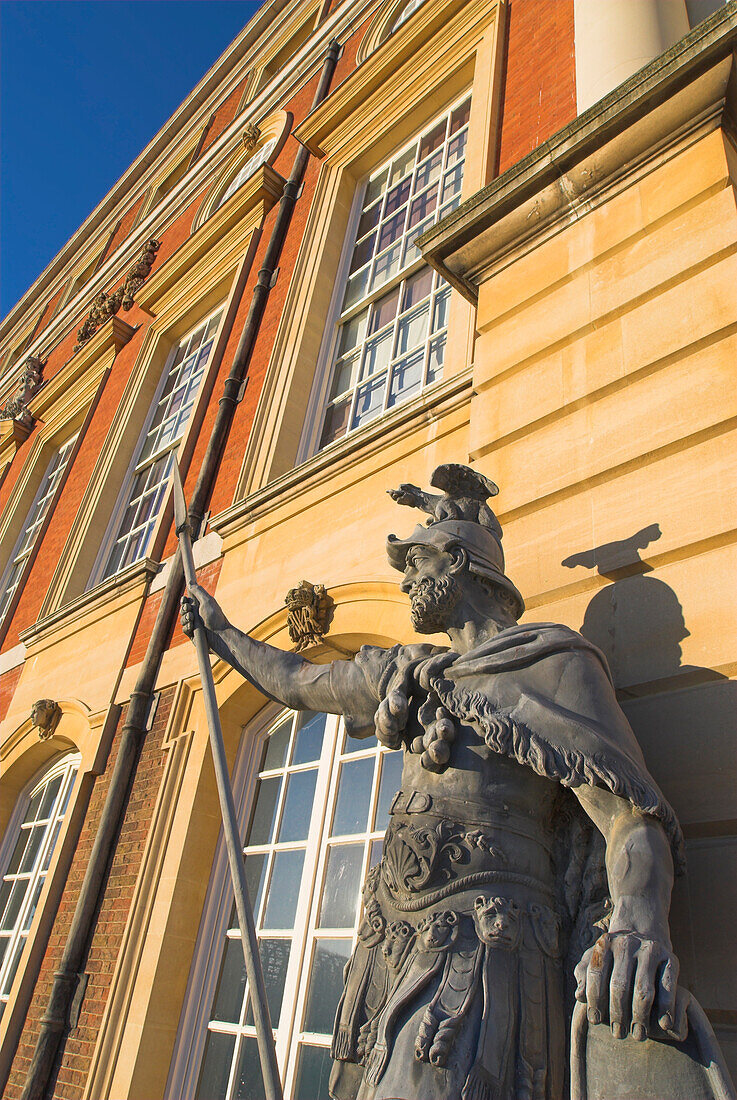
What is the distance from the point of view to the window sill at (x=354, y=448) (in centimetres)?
461

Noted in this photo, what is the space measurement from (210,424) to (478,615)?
560cm

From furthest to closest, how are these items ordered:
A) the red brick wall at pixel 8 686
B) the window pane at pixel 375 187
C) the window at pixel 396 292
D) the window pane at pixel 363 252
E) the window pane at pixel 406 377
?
1. the red brick wall at pixel 8 686
2. the window pane at pixel 375 187
3. the window pane at pixel 363 252
4. the window at pixel 396 292
5. the window pane at pixel 406 377

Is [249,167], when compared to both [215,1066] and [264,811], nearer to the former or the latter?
[264,811]

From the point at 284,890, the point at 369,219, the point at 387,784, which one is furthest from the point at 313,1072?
the point at 369,219

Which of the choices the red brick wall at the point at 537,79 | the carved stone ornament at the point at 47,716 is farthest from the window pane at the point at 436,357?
the carved stone ornament at the point at 47,716

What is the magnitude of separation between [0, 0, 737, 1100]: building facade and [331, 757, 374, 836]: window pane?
20 mm

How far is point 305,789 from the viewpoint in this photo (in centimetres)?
468

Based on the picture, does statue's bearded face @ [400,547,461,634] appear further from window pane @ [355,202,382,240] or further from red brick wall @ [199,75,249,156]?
red brick wall @ [199,75,249,156]

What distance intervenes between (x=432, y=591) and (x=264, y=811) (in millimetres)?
2962

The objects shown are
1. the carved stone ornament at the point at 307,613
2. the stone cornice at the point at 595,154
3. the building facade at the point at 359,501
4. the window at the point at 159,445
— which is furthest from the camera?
the window at the point at 159,445

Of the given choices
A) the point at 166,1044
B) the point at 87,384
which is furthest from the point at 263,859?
the point at 87,384

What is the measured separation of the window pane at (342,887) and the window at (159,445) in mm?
4806

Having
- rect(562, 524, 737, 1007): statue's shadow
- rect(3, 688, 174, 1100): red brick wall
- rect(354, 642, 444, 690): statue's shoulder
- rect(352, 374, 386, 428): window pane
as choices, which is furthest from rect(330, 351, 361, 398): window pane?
rect(354, 642, 444, 690): statue's shoulder

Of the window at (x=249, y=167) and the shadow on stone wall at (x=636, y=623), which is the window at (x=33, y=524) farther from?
the shadow on stone wall at (x=636, y=623)
